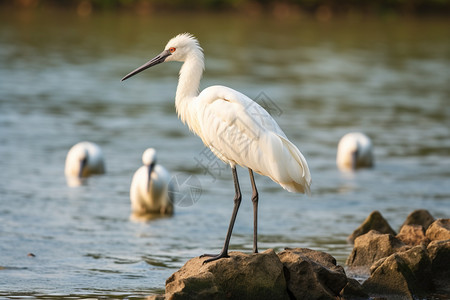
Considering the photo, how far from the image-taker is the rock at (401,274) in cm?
816

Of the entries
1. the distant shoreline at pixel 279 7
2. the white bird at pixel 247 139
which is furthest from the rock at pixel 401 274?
the distant shoreline at pixel 279 7

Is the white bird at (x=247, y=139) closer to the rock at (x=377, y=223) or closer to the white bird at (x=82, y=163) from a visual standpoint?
the rock at (x=377, y=223)

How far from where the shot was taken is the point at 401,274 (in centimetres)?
813

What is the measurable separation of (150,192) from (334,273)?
5600 millimetres

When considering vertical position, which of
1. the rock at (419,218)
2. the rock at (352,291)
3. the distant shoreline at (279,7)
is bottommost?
the rock at (352,291)

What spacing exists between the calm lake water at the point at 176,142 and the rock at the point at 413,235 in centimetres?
105

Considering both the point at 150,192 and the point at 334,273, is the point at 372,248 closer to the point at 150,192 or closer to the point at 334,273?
the point at 334,273

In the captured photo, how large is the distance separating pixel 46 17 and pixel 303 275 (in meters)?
42.7

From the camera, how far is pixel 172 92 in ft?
86.5

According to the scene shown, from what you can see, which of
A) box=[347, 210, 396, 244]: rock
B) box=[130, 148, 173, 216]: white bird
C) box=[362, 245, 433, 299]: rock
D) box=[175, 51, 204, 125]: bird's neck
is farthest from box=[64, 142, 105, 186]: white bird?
box=[362, 245, 433, 299]: rock

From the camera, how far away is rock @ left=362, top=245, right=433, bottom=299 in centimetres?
816

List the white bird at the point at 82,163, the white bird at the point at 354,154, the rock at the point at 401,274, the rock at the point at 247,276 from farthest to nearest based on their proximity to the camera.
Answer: the white bird at the point at 354,154 → the white bird at the point at 82,163 → the rock at the point at 401,274 → the rock at the point at 247,276

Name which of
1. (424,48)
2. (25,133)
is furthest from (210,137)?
(424,48)

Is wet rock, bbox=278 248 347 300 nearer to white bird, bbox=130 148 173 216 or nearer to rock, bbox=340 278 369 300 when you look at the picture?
rock, bbox=340 278 369 300
